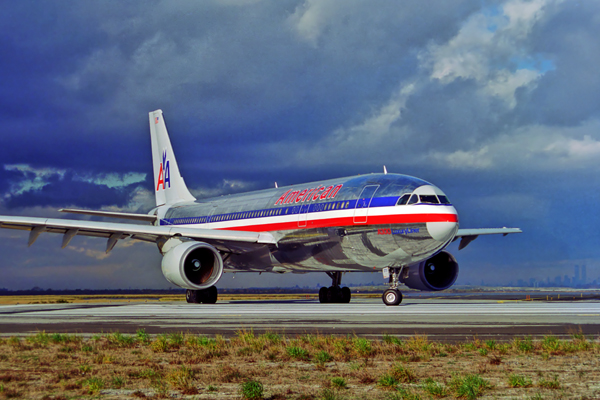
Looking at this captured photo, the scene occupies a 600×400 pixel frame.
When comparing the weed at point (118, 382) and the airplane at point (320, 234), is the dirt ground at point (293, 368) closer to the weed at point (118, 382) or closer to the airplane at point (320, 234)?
the weed at point (118, 382)

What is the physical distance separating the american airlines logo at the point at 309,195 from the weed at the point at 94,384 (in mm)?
17416

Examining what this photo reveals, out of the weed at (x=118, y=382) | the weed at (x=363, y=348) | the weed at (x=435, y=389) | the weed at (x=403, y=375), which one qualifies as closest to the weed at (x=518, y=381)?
the weed at (x=435, y=389)

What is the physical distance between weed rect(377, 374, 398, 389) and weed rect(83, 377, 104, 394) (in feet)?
9.93

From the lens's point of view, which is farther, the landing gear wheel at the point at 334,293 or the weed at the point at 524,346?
Answer: the landing gear wheel at the point at 334,293

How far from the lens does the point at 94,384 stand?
6.63 meters

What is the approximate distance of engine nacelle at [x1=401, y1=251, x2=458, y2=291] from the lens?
26.4m

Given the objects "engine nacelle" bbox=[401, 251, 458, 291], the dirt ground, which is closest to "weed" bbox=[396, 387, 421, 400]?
the dirt ground

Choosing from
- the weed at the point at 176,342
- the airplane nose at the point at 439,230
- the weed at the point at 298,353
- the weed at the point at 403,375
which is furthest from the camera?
the airplane nose at the point at 439,230

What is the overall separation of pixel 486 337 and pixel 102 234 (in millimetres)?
20124

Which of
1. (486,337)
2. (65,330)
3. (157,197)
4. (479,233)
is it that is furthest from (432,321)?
(157,197)

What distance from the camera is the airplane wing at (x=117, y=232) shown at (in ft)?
82.4

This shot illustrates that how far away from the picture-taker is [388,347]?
9.48 m

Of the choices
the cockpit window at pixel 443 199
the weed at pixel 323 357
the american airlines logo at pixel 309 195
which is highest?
the american airlines logo at pixel 309 195

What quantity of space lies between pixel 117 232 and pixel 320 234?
29.7ft
